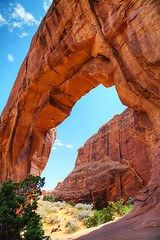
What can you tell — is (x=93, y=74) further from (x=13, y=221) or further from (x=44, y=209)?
(x=44, y=209)

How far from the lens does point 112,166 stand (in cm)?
2469

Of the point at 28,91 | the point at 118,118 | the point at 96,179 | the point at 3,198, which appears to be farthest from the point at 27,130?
the point at 118,118

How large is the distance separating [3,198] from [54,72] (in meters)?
7.14

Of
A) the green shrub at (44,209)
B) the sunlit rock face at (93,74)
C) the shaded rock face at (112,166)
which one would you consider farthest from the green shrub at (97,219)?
the shaded rock face at (112,166)

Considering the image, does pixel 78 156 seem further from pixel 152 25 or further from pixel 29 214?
pixel 152 25

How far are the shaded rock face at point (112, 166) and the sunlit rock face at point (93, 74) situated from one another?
13326 mm

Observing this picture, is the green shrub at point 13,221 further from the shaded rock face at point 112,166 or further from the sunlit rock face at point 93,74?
the shaded rock face at point 112,166

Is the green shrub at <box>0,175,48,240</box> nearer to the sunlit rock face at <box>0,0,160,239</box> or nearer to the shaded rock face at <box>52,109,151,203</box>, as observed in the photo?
the sunlit rock face at <box>0,0,160,239</box>

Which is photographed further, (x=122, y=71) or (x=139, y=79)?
(x=122, y=71)

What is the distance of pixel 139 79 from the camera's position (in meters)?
5.93

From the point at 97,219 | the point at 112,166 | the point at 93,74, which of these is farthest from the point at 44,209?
the point at 112,166

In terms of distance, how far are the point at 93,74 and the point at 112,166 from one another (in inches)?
780

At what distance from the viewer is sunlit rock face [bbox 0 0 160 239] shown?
504 centimetres

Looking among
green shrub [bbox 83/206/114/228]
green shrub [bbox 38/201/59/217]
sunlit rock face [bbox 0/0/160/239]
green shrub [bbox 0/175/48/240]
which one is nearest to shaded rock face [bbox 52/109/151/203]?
green shrub [bbox 38/201/59/217]
